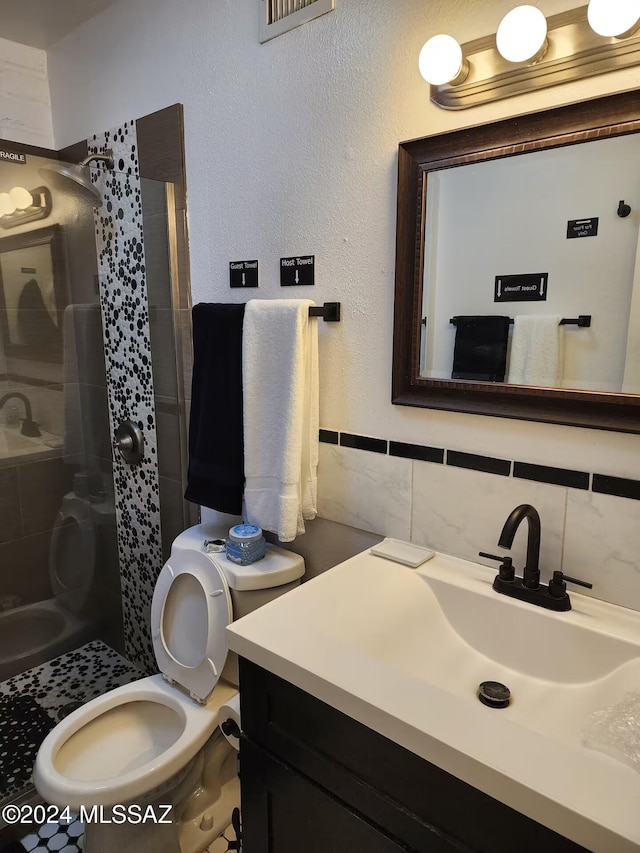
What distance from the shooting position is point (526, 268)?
1.11 metres

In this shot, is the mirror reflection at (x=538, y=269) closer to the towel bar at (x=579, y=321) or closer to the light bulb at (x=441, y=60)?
the towel bar at (x=579, y=321)

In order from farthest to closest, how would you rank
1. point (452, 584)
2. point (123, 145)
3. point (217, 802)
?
point (123, 145) < point (217, 802) < point (452, 584)

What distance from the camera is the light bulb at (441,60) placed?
3.58 feet

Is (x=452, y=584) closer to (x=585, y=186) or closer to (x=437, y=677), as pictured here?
(x=437, y=677)

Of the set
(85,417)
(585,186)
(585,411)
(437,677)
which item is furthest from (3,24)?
(437,677)

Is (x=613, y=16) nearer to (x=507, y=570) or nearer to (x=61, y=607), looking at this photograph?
(x=507, y=570)

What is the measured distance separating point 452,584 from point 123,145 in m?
1.86

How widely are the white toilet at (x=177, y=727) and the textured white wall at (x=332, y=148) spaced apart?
1.69 feet

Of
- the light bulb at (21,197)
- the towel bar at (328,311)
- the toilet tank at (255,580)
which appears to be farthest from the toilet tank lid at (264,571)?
the light bulb at (21,197)

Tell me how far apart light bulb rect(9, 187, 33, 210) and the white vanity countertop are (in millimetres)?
1750

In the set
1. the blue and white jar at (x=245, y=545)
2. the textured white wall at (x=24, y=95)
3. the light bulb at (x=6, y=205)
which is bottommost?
the blue and white jar at (x=245, y=545)

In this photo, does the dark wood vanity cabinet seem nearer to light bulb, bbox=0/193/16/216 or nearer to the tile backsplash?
the tile backsplash

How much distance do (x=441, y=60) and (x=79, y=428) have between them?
1853mm

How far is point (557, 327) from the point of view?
1088 mm
